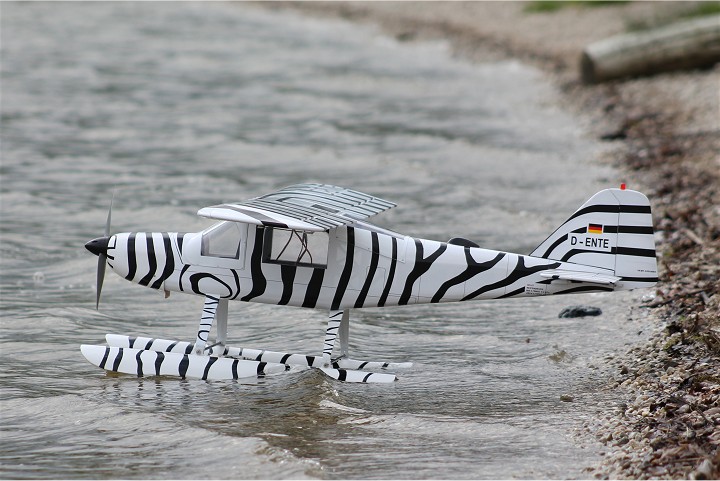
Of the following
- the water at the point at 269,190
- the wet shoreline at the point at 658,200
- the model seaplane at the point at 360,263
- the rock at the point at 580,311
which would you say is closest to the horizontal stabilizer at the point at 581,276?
the model seaplane at the point at 360,263

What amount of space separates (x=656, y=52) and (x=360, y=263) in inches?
834

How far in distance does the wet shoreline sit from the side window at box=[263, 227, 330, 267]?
3.55m

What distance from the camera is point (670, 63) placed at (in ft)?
97.8

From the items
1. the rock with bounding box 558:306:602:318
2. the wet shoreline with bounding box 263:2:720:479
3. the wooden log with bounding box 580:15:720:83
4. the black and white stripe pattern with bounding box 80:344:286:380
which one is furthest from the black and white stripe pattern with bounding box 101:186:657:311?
the wooden log with bounding box 580:15:720:83

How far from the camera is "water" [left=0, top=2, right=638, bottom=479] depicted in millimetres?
9852

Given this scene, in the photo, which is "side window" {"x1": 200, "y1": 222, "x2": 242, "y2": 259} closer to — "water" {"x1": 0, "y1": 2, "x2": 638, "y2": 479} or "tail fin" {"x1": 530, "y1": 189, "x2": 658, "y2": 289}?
"water" {"x1": 0, "y1": 2, "x2": 638, "y2": 479}

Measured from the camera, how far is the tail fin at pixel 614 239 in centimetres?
1141

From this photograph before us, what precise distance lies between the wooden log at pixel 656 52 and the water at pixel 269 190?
178 cm

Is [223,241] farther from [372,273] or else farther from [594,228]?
[594,228]

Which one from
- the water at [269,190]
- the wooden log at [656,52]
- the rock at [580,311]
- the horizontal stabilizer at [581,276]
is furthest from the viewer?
the wooden log at [656,52]

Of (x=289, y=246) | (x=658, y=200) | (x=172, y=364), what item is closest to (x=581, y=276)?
(x=289, y=246)

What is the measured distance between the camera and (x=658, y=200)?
1873 centimetres

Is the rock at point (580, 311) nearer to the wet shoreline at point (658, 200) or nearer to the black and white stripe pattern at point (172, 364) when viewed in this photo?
the wet shoreline at point (658, 200)

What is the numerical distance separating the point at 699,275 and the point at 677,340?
243 centimetres
